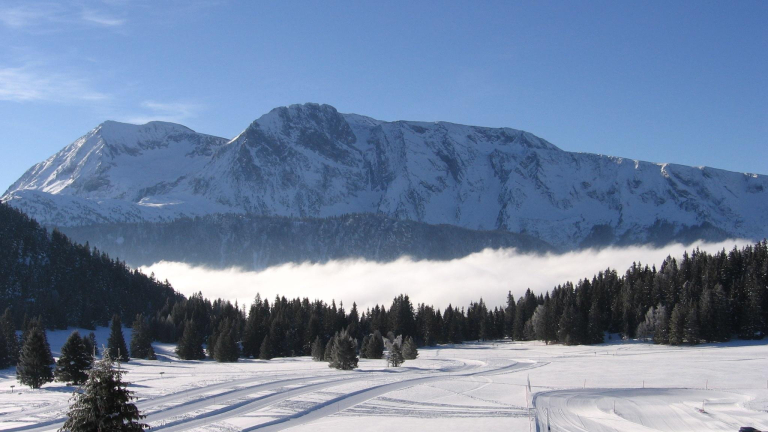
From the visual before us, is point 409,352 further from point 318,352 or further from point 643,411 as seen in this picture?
point 643,411

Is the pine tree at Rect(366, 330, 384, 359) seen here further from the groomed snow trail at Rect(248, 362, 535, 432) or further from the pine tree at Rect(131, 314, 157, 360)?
the pine tree at Rect(131, 314, 157, 360)

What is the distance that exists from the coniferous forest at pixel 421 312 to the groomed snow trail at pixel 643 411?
56.6 metres

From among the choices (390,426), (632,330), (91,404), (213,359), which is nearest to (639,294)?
(632,330)

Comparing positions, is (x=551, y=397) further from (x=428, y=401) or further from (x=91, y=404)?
(x=91, y=404)

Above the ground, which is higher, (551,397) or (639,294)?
(639,294)

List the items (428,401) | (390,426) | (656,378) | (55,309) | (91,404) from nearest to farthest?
(91,404)
(390,426)
(428,401)
(656,378)
(55,309)

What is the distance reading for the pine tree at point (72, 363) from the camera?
2864 inches

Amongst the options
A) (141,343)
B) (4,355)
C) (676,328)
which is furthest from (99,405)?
(676,328)

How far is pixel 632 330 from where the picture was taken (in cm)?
Answer: 13100

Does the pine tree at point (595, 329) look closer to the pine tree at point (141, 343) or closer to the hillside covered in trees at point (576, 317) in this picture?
the hillside covered in trees at point (576, 317)

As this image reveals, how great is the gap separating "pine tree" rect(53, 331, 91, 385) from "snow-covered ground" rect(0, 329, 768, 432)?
163cm

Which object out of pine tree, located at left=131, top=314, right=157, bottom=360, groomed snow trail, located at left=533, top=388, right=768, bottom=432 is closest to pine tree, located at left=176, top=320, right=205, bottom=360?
pine tree, located at left=131, top=314, right=157, bottom=360

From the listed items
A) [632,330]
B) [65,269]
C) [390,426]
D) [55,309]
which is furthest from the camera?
[65,269]

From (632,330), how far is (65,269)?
150268mm
